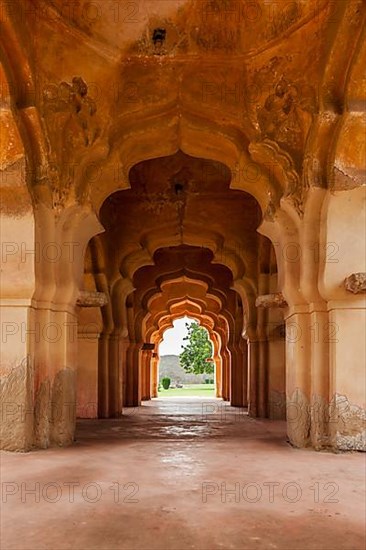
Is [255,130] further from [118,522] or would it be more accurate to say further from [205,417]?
[205,417]

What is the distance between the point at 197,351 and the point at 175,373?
9.23 meters

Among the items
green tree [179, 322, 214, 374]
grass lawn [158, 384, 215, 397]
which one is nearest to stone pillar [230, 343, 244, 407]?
grass lawn [158, 384, 215, 397]

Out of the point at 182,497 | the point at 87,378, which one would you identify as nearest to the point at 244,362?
the point at 87,378

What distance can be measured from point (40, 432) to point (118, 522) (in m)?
3.42

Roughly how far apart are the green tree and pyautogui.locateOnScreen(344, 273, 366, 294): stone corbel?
40.4 metres

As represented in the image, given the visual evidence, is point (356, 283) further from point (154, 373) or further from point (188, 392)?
point (188, 392)

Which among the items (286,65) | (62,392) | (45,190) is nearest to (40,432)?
(62,392)

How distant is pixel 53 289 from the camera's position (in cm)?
723

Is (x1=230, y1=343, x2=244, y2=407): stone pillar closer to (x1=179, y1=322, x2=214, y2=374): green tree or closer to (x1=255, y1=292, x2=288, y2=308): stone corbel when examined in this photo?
(x1=255, y1=292, x2=288, y2=308): stone corbel

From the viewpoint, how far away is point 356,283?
6.55m

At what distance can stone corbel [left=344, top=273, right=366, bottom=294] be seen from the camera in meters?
6.53

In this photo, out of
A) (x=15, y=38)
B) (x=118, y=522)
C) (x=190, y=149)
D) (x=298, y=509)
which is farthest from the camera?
(x=190, y=149)

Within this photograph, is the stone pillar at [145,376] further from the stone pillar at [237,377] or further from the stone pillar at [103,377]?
the stone pillar at [103,377]

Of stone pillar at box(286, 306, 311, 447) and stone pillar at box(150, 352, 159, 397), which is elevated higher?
stone pillar at box(286, 306, 311, 447)
